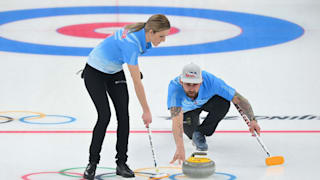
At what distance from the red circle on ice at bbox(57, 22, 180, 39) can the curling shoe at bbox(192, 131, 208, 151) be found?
6990mm

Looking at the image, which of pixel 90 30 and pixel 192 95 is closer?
pixel 192 95

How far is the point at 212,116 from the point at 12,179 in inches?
81.6

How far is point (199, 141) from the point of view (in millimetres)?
6215

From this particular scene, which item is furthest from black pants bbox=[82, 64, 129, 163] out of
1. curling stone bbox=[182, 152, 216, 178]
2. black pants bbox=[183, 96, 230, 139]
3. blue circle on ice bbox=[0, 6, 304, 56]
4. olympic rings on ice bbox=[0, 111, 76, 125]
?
blue circle on ice bbox=[0, 6, 304, 56]

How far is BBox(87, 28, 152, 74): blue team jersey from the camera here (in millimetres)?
4859

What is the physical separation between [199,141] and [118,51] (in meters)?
1.58

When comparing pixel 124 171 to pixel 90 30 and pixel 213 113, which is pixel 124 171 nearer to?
pixel 213 113

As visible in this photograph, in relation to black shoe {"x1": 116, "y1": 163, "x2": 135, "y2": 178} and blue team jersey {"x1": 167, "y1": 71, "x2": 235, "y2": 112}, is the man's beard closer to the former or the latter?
blue team jersey {"x1": 167, "y1": 71, "x2": 235, "y2": 112}

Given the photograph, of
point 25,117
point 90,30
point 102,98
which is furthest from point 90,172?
point 90,30

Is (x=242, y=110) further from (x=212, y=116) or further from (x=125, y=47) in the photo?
(x=125, y=47)

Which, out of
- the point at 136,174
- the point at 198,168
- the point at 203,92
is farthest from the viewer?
the point at 203,92

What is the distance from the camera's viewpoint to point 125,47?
4.88 metres

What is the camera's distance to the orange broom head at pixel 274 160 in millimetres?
5660

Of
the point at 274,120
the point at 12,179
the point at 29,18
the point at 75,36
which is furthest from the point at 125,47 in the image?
the point at 29,18
